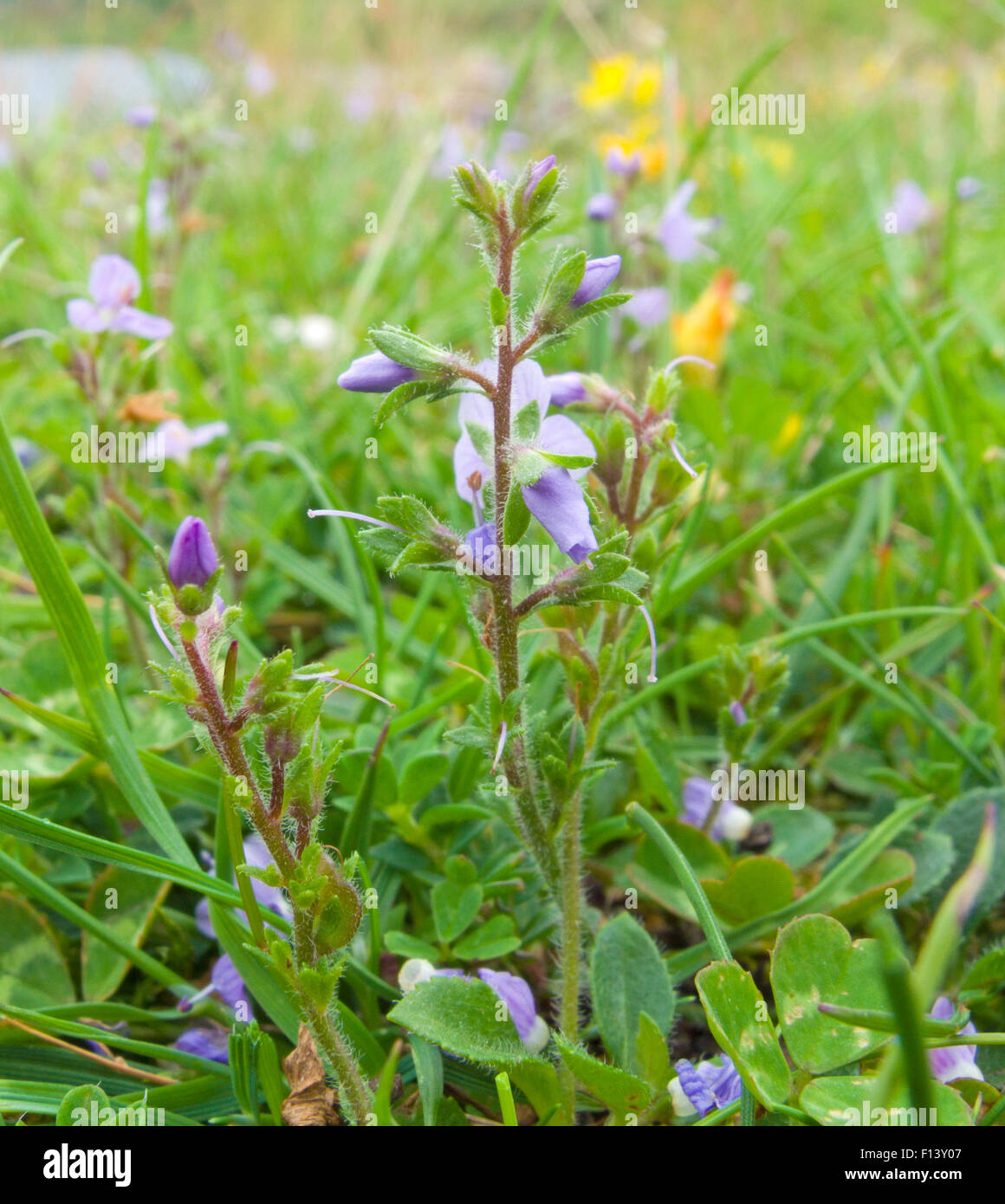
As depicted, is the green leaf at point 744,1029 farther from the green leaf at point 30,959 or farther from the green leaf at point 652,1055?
the green leaf at point 30,959

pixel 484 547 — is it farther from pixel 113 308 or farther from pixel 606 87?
pixel 606 87

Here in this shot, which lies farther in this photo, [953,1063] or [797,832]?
[797,832]

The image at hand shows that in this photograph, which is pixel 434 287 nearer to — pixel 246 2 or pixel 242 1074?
pixel 242 1074

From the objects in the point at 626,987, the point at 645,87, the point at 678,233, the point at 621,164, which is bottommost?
the point at 626,987

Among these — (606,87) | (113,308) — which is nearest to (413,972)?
(113,308)

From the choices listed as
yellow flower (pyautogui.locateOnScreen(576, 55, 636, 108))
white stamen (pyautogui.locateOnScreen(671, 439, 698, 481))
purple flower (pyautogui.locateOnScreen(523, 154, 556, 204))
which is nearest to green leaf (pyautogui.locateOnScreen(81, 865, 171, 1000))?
white stamen (pyautogui.locateOnScreen(671, 439, 698, 481))

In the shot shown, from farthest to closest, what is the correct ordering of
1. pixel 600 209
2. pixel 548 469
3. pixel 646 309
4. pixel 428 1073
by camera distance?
pixel 646 309, pixel 600 209, pixel 428 1073, pixel 548 469

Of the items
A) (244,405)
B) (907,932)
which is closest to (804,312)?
(244,405)
